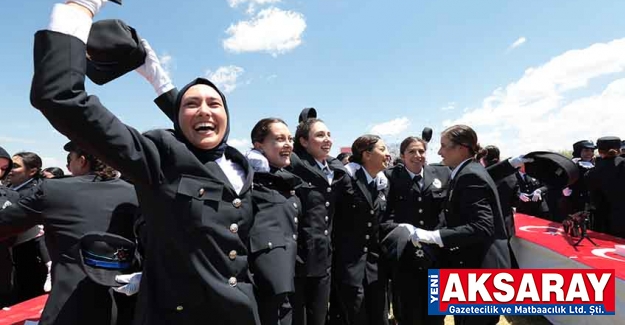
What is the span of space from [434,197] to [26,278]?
18.7ft

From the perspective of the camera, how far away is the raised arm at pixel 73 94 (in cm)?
111

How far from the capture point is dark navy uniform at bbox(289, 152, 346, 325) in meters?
3.36

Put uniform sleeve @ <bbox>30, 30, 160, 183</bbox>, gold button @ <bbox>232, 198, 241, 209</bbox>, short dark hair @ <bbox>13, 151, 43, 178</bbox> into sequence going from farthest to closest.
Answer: short dark hair @ <bbox>13, 151, 43, 178</bbox> < gold button @ <bbox>232, 198, 241, 209</bbox> < uniform sleeve @ <bbox>30, 30, 160, 183</bbox>

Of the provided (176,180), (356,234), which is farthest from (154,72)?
(356,234)

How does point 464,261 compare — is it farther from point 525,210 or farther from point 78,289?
point 525,210

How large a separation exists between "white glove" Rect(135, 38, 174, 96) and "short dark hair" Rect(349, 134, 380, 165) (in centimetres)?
252

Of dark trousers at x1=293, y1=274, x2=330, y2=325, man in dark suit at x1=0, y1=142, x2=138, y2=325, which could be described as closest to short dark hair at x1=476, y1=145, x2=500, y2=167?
dark trousers at x1=293, y1=274, x2=330, y2=325

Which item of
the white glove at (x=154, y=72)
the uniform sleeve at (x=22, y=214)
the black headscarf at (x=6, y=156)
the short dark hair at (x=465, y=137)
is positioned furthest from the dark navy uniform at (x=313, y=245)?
the black headscarf at (x=6, y=156)

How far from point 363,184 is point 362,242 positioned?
62 cm

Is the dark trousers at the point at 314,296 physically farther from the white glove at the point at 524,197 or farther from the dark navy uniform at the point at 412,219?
the white glove at the point at 524,197

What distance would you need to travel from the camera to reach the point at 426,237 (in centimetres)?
341

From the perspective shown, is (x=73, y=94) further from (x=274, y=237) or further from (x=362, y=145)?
(x=362, y=145)

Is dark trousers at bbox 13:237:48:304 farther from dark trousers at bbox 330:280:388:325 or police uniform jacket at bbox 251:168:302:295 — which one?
police uniform jacket at bbox 251:168:302:295

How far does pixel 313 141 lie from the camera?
12.2ft
